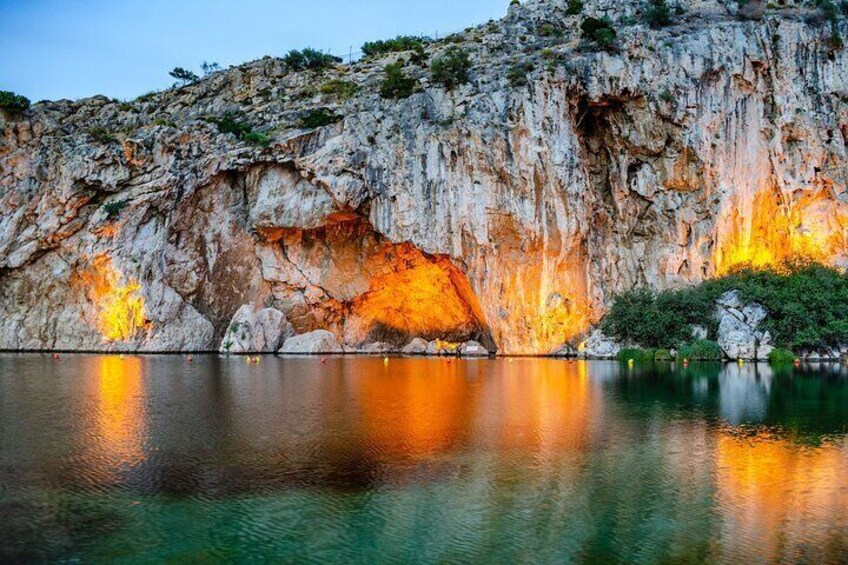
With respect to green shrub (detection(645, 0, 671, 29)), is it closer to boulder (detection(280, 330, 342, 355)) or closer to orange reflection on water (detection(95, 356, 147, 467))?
boulder (detection(280, 330, 342, 355))

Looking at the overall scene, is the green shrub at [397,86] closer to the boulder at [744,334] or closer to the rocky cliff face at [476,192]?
the rocky cliff face at [476,192]

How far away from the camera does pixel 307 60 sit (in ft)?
197

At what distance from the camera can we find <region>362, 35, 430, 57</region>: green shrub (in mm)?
61938

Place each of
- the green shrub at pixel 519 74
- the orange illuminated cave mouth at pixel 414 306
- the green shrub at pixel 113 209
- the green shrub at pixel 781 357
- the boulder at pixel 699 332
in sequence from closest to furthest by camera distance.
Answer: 1. the green shrub at pixel 781 357
2. the boulder at pixel 699 332
3. the green shrub at pixel 519 74
4. the green shrub at pixel 113 209
5. the orange illuminated cave mouth at pixel 414 306

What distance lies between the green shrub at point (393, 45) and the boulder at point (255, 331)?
85.6 ft

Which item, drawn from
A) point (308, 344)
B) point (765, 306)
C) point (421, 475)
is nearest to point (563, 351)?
point (765, 306)

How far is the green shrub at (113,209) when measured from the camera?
48.8 meters

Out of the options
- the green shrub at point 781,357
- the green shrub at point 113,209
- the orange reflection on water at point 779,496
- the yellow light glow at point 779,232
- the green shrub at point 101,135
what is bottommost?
the orange reflection on water at point 779,496

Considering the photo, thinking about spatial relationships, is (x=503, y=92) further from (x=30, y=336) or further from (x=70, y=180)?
(x=30, y=336)

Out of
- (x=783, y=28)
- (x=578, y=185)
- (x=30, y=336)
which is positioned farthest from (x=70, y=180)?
(x=783, y=28)

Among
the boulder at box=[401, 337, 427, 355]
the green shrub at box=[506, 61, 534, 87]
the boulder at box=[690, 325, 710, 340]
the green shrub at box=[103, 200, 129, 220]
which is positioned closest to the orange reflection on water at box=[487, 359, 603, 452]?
the boulder at box=[690, 325, 710, 340]

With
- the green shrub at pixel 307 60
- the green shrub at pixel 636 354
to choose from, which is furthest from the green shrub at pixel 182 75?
the green shrub at pixel 636 354

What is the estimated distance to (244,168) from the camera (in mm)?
49906

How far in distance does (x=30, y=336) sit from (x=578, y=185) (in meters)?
40.9
